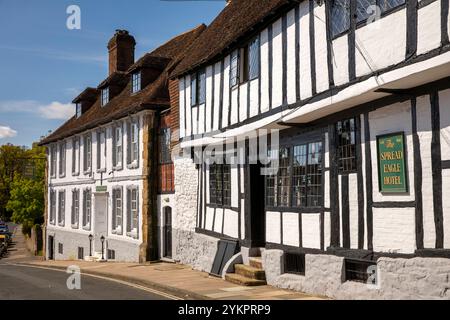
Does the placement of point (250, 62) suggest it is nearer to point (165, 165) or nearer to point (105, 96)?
point (165, 165)

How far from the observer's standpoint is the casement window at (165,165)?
750 inches

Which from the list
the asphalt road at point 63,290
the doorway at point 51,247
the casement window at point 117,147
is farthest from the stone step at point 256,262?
the doorway at point 51,247

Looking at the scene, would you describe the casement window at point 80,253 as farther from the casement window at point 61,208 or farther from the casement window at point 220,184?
the casement window at point 220,184

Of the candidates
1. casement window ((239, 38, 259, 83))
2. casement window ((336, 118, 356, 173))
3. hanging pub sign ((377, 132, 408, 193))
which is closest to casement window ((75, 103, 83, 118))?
casement window ((239, 38, 259, 83))

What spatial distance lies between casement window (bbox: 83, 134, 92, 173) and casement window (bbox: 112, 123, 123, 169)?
11.5 ft

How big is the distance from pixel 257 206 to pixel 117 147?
11.9 m

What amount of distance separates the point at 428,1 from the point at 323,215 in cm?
452

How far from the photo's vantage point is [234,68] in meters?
13.4

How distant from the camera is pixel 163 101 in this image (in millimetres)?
19984

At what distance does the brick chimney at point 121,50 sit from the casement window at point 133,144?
7.67 m

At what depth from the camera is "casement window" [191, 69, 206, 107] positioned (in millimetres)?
15195
